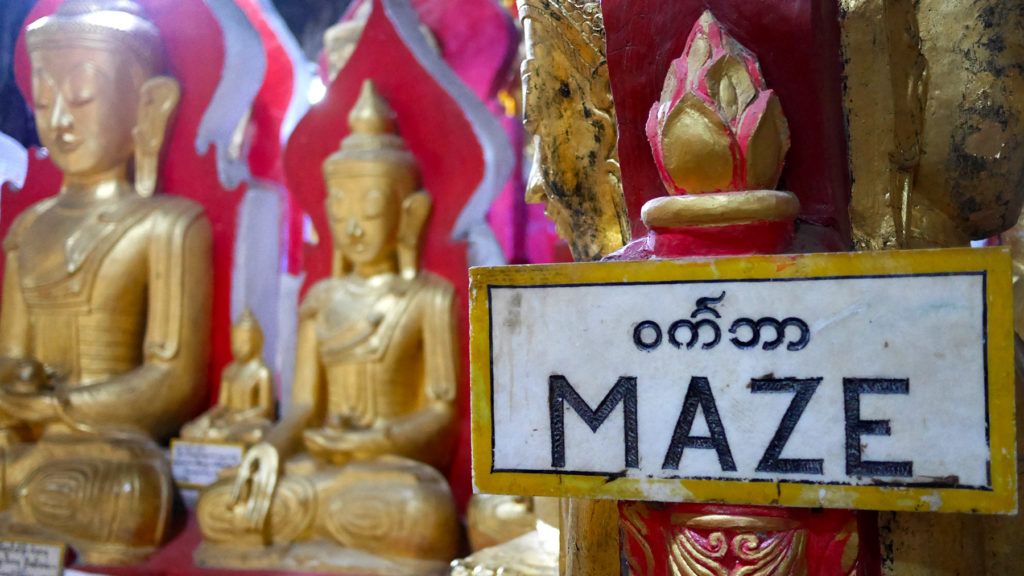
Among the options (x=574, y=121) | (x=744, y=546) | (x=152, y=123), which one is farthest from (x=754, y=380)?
(x=152, y=123)

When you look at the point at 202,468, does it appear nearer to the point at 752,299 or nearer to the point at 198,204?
the point at 198,204

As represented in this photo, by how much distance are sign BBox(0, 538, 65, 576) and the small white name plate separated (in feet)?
1.06

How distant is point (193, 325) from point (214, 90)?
69 cm

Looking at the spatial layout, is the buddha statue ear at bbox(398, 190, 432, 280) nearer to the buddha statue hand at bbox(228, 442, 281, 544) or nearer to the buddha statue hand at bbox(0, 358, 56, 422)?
the buddha statue hand at bbox(228, 442, 281, 544)

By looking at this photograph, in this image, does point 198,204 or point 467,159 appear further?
point 198,204

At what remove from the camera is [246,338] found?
7.82 ft

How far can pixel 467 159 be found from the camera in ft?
7.53

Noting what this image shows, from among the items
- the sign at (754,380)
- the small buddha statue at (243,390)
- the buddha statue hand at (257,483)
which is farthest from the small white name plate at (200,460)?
the sign at (754,380)

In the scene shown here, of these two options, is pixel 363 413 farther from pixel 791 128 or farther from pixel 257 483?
pixel 791 128

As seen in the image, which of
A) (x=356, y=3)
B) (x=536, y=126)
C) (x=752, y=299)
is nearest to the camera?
(x=752, y=299)

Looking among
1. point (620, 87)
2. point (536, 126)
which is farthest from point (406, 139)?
point (620, 87)

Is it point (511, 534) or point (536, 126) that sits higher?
point (536, 126)

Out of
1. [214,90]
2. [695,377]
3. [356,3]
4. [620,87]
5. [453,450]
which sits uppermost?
[356,3]

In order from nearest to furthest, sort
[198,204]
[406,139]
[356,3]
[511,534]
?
[511,534] < [406,139] < [198,204] < [356,3]
